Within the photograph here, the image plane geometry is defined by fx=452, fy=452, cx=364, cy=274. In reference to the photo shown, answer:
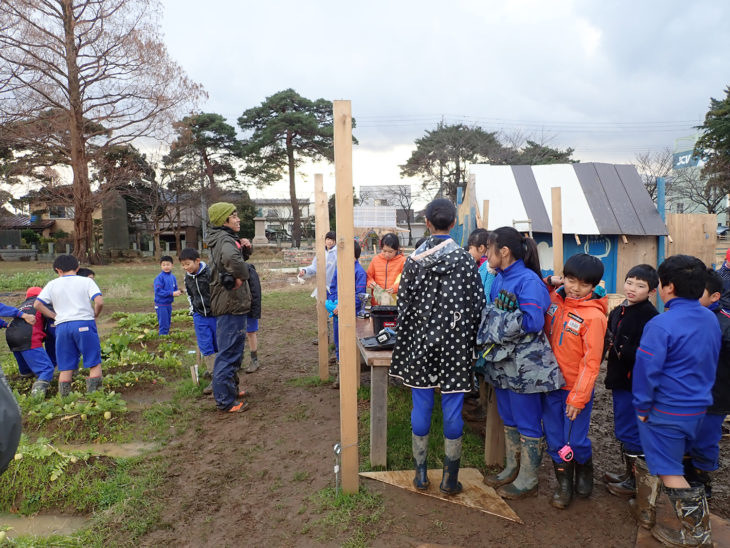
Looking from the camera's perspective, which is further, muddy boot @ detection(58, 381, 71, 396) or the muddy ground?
muddy boot @ detection(58, 381, 71, 396)

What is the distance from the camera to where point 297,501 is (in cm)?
317

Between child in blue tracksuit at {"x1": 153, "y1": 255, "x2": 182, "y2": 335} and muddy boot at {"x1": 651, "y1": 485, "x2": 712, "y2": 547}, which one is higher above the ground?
child in blue tracksuit at {"x1": 153, "y1": 255, "x2": 182, "y2": 335}

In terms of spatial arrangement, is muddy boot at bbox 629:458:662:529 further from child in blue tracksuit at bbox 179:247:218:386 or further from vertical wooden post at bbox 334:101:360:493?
child in blue tracksuit at bbox 179:247:218:386

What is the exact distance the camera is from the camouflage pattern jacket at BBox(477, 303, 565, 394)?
2.86 m

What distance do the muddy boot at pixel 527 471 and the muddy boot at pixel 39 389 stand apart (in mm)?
4842

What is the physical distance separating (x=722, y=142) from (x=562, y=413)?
29113 millimetres

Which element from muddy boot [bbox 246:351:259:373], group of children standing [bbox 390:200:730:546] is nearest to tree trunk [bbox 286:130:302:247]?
muddy boot [bbox 246:351:259:373]

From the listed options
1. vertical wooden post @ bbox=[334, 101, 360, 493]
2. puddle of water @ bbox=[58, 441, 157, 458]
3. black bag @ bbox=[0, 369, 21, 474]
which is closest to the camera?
black bag @ bbox=[0, 369, 21, 474]

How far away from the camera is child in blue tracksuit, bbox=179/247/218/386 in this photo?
5.39 m

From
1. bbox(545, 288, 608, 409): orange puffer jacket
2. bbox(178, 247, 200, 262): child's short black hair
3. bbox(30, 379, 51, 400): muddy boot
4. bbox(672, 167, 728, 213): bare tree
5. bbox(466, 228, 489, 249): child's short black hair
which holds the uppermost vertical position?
bbox(672, 167, 728, 213): bare tree

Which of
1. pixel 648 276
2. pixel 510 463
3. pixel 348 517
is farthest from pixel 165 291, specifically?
pixel 648 276

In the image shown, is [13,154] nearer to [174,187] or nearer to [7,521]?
[174,187]

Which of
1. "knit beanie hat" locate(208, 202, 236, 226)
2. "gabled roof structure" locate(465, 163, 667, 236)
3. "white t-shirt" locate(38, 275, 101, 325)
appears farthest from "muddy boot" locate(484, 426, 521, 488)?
"gabled roof structure" locate(465, 163, 667, 236)

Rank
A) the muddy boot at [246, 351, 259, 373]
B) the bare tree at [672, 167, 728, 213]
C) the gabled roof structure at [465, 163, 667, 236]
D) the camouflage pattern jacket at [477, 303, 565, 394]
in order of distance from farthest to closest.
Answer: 1. the bare tree at [672, 167, 728, 213]
2. the gabled roof structure at [465, 163, 667, 236]
3. the muddy boot at [246, 351, 259, 373]
4. the camouflage pattern jacket at [477, 303, 565, 394]
